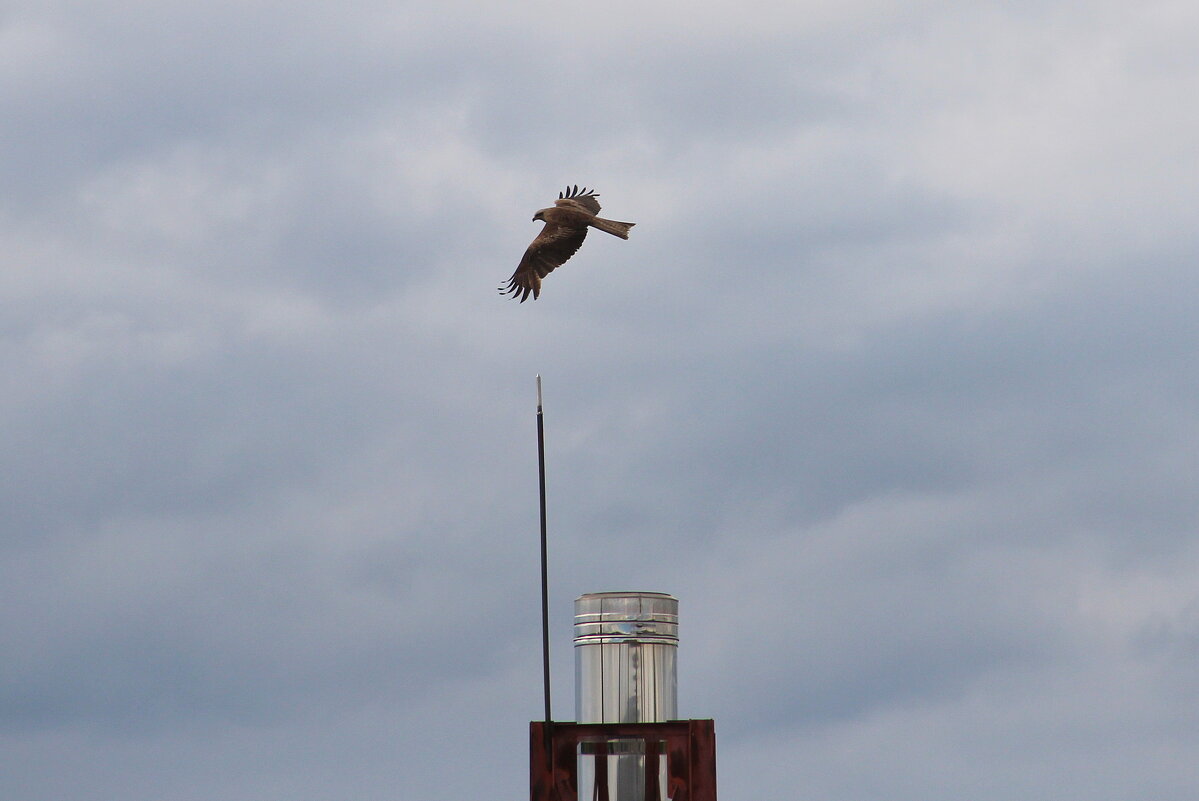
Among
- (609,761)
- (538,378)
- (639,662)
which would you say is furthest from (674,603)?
(538,378)

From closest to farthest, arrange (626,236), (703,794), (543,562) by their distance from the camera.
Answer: (703,794)
(543,562)
(626,236)

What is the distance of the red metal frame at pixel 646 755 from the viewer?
11.7 m

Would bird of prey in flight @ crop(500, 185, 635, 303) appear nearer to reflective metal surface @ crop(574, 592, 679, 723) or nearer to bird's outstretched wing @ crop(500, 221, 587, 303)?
bird's outstretched wing @ crop(500, 221, 587, 303)

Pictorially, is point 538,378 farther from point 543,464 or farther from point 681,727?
point 681,727

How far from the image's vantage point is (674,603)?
12242 millimetres

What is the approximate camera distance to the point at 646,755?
1199 centimetres

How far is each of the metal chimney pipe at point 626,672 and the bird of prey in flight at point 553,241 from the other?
811 centimetres

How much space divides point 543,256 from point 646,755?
29.7 ft

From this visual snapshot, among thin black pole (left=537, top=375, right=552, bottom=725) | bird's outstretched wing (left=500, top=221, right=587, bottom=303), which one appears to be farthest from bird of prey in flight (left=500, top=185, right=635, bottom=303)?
thin black pole (left=537, top=375, right=552, bottom=725)

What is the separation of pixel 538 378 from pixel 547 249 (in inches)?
270

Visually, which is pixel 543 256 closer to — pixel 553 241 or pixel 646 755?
pixel 553 241

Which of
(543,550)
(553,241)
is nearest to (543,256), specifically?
(553,241)

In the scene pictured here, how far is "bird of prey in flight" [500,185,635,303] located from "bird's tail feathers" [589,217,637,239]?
1.9 inches

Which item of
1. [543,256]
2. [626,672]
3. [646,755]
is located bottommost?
[646,755]
